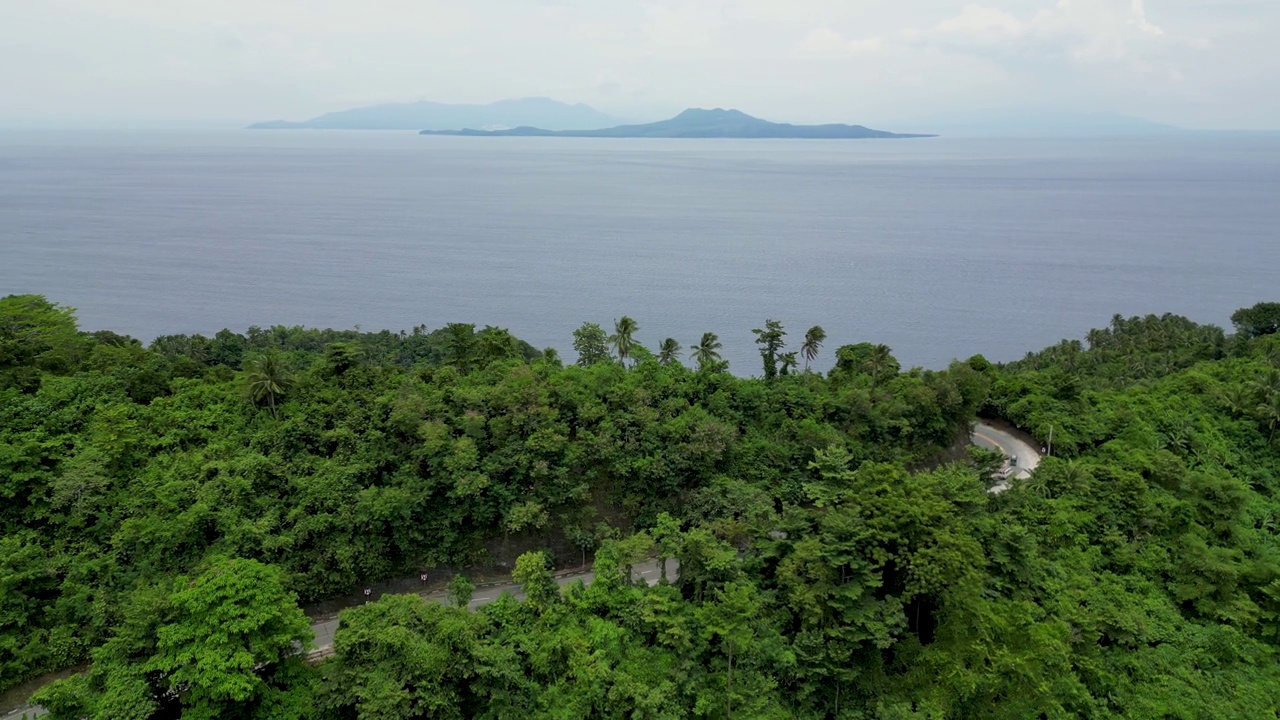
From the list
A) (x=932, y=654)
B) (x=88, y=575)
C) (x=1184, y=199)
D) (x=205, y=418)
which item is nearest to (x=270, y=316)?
(x=205, y=418)

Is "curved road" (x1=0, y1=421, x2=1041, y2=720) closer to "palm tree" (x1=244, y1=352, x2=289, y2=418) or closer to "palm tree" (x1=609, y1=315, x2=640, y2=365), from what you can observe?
"palm tree" (x1=244, y1=352, x2=289, y2=418)

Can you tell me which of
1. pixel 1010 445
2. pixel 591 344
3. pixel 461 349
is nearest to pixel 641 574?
pixel 461 349

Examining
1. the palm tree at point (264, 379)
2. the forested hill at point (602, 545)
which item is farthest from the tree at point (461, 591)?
the palm tree at point (264, 379)

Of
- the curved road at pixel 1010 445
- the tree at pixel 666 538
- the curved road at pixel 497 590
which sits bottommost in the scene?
the curved road at pixel 497 590

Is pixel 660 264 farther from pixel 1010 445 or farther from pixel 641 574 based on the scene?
pixel 641 574

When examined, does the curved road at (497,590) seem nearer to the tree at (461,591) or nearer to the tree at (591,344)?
the tree at (461,591)

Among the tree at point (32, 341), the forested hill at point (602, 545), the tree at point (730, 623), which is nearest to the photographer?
the forested hill at point (602, 545)

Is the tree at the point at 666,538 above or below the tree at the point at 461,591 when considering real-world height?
above
